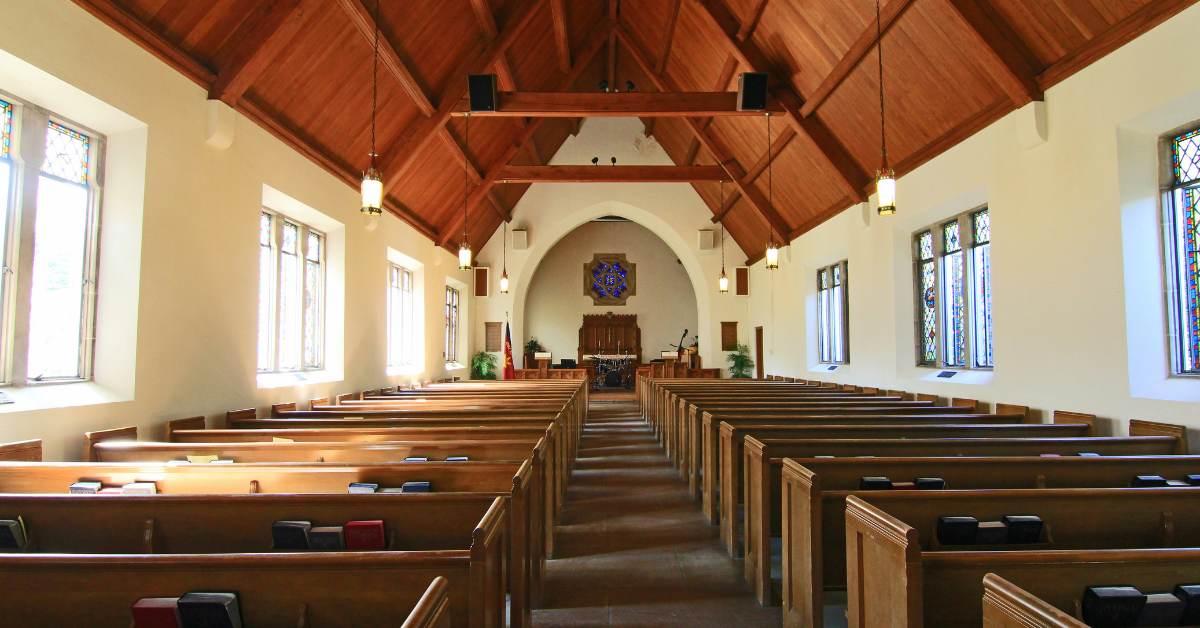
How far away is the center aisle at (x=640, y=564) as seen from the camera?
2613 mm

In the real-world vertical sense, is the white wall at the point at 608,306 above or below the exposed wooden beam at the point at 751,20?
below

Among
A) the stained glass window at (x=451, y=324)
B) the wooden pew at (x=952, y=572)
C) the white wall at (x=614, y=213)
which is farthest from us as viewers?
the white wall at (x=614, y=213)

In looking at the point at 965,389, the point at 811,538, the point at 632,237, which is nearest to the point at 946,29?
the point at 965,389

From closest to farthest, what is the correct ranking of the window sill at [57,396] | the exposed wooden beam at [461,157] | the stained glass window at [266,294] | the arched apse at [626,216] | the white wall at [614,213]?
the window sill at [57,396] → the stained glass window at [266,294] → the exposed wooden beam at [461,157] → the white wall at [614,213] → the arched apse at [626,216]

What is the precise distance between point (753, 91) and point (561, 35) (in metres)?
2.77

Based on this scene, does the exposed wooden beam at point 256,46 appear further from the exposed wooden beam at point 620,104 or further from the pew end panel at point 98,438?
the exposed wooden beam at point 620,104

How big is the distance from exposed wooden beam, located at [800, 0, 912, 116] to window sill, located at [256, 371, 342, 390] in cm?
570

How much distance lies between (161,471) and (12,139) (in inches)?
87.8

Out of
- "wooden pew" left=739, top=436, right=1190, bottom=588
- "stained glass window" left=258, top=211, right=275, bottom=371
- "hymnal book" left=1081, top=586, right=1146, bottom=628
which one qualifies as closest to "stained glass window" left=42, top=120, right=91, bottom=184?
"stained glass window" left=258, top=211, right=275, bottom=371

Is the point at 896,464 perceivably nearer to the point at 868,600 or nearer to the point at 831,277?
the point at 868,600

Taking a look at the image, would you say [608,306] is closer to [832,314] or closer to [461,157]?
[832,314]

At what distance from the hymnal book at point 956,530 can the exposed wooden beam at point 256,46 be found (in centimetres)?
483

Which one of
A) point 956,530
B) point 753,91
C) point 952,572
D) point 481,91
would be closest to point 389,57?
point 481,91

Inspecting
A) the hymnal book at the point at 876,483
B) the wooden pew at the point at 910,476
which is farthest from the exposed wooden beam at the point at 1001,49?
the hymnal book at the point at 876,483
